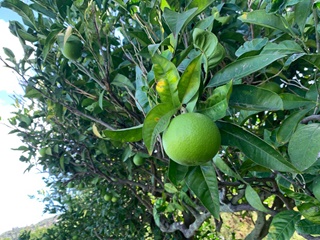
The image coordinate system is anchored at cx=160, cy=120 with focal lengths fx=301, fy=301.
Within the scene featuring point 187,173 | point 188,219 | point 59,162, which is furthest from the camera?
point 188,219

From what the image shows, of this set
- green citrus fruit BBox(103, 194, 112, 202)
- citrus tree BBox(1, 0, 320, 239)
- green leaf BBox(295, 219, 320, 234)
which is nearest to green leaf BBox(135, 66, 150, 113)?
citrus tree BBox(1, 0, 320, 239)

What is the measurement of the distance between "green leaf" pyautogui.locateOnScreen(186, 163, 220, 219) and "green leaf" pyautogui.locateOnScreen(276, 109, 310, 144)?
26 centimetres

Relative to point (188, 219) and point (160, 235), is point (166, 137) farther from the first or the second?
point (160, 235)

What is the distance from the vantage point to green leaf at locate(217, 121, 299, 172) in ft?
2.37

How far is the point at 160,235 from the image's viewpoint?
117 inches

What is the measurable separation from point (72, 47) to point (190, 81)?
2.25 ft

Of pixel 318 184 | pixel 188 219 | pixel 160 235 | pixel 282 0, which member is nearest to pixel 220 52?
pixel 282 0

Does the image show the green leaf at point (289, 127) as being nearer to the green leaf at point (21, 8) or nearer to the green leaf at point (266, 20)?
the green leaf at point (266, 20)

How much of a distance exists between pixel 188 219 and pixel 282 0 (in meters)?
2.13

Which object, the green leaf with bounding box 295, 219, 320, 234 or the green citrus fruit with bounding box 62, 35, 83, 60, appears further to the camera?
the green citrus fruit with bounding box 62, 35, 83, 60

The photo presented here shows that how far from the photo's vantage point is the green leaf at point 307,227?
945mm

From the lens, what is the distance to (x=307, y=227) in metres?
0.95

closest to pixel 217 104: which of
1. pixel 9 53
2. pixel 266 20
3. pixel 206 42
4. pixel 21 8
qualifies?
pixel 206 42

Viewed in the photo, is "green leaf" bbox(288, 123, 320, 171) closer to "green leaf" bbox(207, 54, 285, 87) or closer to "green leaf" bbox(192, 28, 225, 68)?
"green leaf" bbox(207, 54, 285, 87)
